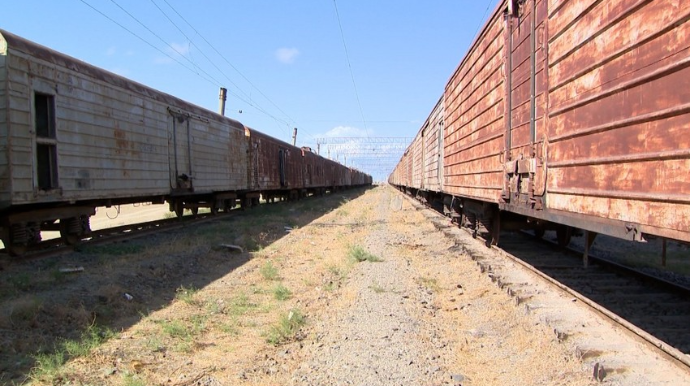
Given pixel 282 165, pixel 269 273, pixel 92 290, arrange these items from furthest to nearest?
pixel 282 165 < pixel 269 273 < pixel 92 290

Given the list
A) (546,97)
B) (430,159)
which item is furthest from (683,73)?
(430,159)

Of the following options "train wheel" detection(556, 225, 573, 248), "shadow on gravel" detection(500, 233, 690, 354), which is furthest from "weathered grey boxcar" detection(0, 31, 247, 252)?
"train wheel" detection(556, 225, 573, 248)

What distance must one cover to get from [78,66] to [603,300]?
30.0 feet

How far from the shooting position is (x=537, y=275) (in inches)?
247

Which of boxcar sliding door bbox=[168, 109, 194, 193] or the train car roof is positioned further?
boxcar sliding door bbox=[168, 109, 194, 193]

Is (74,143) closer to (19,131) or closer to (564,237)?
(19,131)

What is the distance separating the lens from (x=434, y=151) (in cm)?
1477

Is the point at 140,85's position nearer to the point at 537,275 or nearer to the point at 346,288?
the point at 346,288

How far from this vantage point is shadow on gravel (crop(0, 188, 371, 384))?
13.9ft

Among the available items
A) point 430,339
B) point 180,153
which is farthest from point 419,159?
point 430,339

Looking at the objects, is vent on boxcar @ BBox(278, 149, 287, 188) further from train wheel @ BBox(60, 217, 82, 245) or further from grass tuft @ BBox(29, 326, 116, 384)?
grass tuft @ BBox(29, 326, 116, 384)

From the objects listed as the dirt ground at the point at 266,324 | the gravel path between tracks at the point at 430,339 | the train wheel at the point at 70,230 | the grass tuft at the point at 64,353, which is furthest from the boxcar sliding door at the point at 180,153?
the grass tuft at the point at 64,353

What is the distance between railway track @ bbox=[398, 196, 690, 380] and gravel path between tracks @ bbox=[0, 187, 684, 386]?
0.17 m

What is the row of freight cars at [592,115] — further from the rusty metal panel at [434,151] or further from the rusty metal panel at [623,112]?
the rusty metal panel at [434,151]
